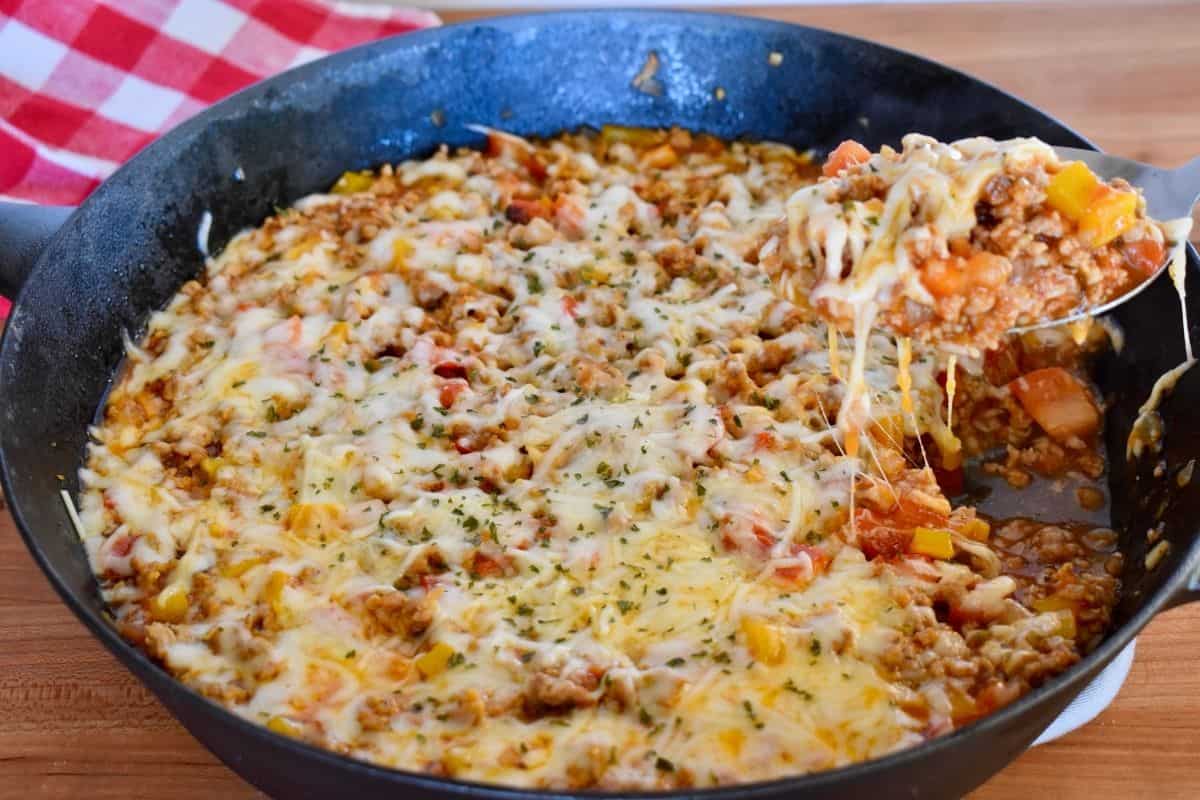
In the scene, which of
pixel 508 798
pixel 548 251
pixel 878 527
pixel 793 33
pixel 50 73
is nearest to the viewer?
pixel 508 798

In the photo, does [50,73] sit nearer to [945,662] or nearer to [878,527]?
[878,527]

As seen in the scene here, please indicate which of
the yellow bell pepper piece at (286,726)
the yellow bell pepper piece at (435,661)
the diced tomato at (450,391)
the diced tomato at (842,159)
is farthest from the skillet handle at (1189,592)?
the diced tomato at (450,391)

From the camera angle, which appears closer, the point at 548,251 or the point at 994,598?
the point at 994,598

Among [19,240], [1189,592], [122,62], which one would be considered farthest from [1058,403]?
[122,62]

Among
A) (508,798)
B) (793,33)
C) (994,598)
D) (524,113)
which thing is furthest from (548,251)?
(508,798)

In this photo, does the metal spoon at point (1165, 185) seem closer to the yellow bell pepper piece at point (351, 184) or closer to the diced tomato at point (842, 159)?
the diced tomato at point (842, 159)

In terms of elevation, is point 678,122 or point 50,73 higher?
point 678,122

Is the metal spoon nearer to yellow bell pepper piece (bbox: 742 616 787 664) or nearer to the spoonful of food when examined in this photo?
the spoonful of food
